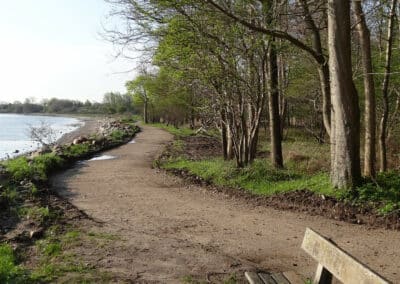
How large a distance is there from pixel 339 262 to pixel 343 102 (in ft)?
→ 19.4

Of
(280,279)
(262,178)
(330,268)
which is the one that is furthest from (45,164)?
(330,268)

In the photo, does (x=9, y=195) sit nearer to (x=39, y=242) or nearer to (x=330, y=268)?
(x=39, y=242)

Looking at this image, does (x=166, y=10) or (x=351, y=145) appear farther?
(x=166, y=10)

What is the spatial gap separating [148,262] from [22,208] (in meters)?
4.12

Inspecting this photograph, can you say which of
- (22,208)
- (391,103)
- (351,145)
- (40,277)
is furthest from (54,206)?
(391,103)

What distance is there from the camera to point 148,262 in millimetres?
5930

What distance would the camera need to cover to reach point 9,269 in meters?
5.59

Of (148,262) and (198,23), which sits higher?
(198,23)

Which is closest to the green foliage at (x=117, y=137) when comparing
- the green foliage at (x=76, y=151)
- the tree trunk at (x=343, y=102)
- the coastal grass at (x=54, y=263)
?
the green foliage at (x=76, y=151)

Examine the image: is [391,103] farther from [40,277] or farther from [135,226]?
[40,277]

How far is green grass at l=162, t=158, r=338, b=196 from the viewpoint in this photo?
382 inches

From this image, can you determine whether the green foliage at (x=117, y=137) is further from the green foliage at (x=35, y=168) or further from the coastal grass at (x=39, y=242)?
the coastal grass at (x=39, y=242)

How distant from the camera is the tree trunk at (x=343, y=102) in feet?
29.2

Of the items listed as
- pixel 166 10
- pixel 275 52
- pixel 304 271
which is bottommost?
pixel 304 271
